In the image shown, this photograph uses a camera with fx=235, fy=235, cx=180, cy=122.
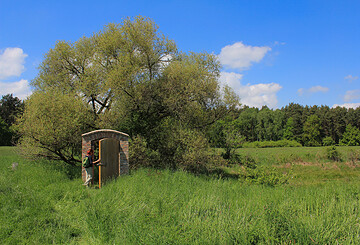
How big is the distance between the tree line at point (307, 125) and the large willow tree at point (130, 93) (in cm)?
4747

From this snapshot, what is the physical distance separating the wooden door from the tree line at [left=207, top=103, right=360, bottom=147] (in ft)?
183

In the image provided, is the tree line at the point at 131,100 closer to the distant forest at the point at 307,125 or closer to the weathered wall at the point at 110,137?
the weathered wall at the point at 110,137

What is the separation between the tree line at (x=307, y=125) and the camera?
2776 inches

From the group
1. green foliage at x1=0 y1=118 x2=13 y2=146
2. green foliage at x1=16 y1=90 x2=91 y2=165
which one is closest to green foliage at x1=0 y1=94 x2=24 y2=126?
green foliage at x1=0 y1=118 x2=13 y2=146

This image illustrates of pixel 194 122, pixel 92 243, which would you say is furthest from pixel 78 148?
pixel 92 243

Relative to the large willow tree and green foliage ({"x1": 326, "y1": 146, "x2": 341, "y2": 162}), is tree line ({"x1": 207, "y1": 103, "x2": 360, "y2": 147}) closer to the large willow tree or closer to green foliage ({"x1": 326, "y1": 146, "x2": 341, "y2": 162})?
green foliage ({"x1": 326, "y1": 146, "x2": 341, "y2": 162})

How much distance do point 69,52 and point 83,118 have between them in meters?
7.32

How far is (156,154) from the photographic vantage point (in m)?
17.5

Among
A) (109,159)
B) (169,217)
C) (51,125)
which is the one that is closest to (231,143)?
(109,159)

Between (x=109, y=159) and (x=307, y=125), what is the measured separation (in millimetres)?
74999

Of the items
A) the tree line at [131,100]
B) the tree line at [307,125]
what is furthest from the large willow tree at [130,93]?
the tree line at [307,125]

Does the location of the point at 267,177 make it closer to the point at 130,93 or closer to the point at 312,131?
the point at 130,93

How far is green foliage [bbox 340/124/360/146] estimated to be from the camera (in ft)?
222

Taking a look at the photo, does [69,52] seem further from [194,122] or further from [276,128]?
[276,128]
